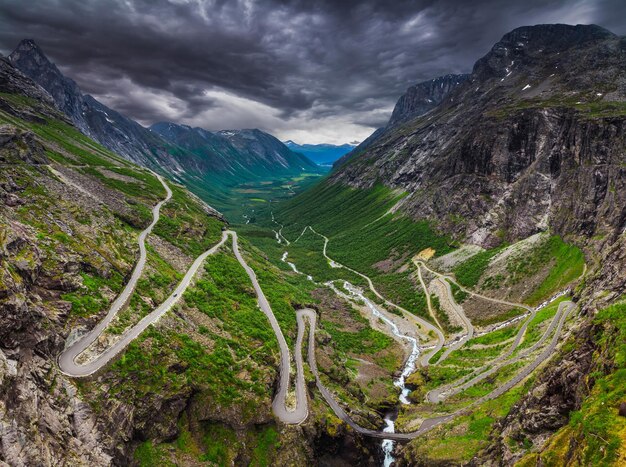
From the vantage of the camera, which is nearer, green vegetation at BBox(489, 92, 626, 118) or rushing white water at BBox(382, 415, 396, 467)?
rushing white water at BBox(382, 415, 396, 467)

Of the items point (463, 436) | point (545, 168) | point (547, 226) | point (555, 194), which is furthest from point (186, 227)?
point (545, 168)

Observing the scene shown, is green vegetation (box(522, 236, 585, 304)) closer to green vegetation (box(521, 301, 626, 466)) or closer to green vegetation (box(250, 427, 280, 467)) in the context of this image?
green vegetation (box(521, 301, 626, 466))

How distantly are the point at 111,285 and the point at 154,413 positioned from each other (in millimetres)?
25832

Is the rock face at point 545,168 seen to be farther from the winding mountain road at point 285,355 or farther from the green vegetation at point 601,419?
the green vegetation at point 601,419

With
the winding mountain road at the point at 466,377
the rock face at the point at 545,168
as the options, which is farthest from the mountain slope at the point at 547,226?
the winding mountain road at the point at 466,377

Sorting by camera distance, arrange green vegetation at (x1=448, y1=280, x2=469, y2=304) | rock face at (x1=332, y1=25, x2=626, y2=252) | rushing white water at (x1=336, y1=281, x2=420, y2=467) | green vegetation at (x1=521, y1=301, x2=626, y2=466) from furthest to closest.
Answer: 1. green vegetation at (x1=448, y1=280, x2=469, y2=304)
2. rock face at (x1=332, y1=25, x2=626, y2=252)
3. rushing white water at (x1=336, y1=281, x2=420, y2=467)
4. green vegetation at (x1=521, y1=301, x2=626, y2=466)

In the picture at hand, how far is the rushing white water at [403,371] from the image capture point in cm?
5892

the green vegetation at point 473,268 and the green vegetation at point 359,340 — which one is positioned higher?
the green vegetation at point 473,268

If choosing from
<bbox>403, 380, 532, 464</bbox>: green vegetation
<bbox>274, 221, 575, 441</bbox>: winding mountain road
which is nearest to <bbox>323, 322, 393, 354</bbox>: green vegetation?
<bbox>274, 221, 575, 441</bbox>: winding mountain road

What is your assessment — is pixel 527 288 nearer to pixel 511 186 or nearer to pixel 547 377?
pixel 511 186

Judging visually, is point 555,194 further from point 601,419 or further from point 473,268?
point 601,419

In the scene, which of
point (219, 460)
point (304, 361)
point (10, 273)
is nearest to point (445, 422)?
point (304, 361)

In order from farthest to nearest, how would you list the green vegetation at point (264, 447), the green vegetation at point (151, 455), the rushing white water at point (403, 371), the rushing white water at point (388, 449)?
1. the rushing white water at point (403, 371)
2. the rushing white water at point (388, 449)
3. the green vegetation at point (264, 447)
4. the green vegetation at point (151, 455)

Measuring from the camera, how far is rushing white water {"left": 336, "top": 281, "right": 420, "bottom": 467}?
2320 inches
